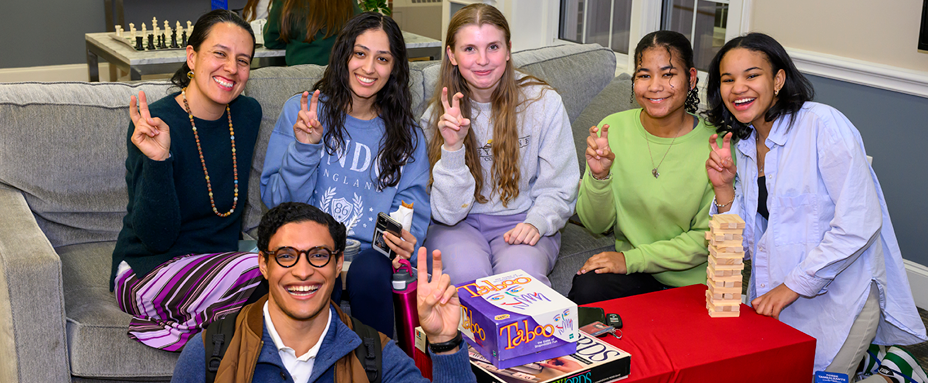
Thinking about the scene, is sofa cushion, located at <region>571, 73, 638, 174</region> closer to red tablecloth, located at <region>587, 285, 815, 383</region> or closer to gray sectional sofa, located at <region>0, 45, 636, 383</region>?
gray sectional sofa, located at <region>0, 45, 636, 383</region>

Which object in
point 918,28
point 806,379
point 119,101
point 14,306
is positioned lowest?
point 806,379

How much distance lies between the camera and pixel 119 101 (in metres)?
2.15

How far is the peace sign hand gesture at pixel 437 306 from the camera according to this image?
4.33 feet

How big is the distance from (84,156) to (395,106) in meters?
0.91

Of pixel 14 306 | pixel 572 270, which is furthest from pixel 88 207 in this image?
pixel 572 270

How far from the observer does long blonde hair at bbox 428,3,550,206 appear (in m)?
2.10

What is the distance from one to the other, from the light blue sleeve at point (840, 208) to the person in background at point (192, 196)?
1.35 metres

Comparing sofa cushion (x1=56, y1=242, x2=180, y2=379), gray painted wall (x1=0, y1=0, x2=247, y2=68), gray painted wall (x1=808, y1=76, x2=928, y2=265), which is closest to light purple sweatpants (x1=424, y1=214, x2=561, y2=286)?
sofa cushion (x1=56, y1=242, x2=180, y2=379)

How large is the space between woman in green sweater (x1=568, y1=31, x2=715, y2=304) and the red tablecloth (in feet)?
0.98

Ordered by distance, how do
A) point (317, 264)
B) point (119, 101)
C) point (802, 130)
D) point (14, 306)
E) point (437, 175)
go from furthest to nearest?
point (119, 101)
point (437, 175)
point (802, 130)
point (14, 306)
point (317, 264)

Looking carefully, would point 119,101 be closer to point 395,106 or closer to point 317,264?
point 395,106

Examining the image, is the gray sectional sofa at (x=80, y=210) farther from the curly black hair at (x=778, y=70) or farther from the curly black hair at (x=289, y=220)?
the curly black hair at (x=778, y=70)

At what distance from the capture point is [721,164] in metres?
1.86

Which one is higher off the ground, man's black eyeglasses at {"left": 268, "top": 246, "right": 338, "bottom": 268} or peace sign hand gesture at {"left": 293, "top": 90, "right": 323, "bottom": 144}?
peace sign hand gesture at {"left": 293, "top": 90, "right": 323, "bottom": 144}
